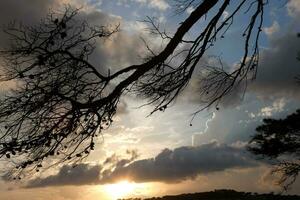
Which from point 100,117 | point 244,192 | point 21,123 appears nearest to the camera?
point 21,123

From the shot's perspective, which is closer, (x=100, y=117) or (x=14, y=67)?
(x=14, y=67)

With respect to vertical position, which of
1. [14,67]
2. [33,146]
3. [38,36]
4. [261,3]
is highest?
[261,3]

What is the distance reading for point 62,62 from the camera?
9086mm

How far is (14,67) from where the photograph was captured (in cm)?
866

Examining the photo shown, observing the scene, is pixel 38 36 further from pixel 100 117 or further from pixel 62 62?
pixel 100 117

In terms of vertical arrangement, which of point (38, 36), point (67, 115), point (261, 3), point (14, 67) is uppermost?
point (261, 3)

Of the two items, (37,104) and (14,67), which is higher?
(14,67)

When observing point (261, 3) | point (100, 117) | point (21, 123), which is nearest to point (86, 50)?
point (100, 117)

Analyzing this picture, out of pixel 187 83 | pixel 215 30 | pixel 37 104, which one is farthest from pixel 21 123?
pixel 215 30

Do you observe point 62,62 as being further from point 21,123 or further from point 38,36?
point 21,123

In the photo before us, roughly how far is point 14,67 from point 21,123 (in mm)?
978

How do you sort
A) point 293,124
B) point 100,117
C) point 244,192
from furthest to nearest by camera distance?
point 293,124 < point 244,192 < point 100,117

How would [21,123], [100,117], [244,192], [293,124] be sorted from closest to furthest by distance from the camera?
1. [21,123]
2. [100,117]
3. [244,192]
4. [293,124]

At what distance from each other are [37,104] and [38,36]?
1.25 metres
